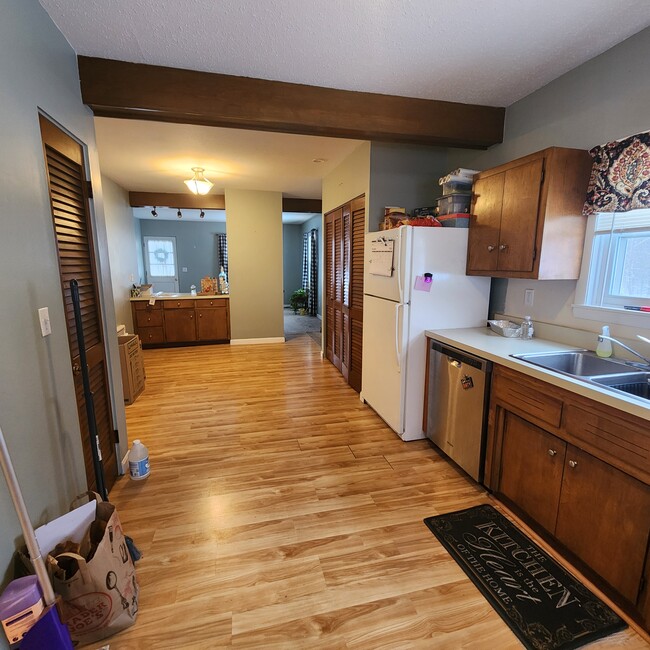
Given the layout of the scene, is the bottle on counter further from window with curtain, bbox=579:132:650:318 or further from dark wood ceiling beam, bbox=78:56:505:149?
dark wood ceiling beam, bbox=78:56:505:149

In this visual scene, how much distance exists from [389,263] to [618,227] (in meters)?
1.36

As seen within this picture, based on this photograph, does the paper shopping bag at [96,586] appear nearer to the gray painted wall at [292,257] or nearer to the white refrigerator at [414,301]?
the white refrigerator at [414,301]

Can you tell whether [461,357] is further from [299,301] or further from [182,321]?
[299,301]

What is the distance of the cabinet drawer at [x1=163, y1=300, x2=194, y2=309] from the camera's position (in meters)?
5.65

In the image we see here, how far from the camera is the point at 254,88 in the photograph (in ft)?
7.20

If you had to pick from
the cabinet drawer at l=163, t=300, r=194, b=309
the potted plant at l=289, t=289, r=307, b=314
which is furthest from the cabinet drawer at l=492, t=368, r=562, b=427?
the potted plant at l=289, t=289, r=307, b=314

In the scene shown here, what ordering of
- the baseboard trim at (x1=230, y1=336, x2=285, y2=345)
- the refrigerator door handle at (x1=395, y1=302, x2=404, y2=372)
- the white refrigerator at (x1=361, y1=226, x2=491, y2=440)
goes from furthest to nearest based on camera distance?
1. the baseboard trim at (x1=230, y1=336, x2=285, y2=345)
2. the refrigerator door handle at (x1=395, y1=302, x2=404, y2=372)
3. the white refrigerator at (x1=361, y1=226, x2=491, y2=440)

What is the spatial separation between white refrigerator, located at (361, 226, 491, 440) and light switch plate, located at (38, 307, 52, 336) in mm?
2060

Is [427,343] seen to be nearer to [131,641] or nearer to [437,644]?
[437,644]

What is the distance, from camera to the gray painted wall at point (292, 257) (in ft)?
33.4

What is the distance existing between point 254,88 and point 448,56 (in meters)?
1.16

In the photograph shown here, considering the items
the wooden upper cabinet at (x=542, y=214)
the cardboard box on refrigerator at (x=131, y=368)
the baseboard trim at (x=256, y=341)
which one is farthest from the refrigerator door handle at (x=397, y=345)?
the baseboard trim at (x=256, y=341)

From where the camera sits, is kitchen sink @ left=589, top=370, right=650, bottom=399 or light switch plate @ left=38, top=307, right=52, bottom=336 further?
kitchen sink @ left=589, top=370, right=650, bottom=399

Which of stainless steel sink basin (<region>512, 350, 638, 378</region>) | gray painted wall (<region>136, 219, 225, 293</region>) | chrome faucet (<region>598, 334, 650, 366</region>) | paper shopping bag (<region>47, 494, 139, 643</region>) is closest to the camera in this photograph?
paper shopping bag (<region>47, 494, 139, 643</region>)
